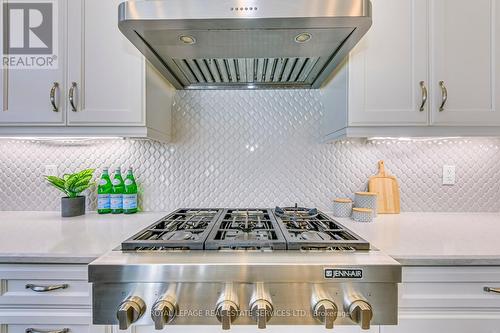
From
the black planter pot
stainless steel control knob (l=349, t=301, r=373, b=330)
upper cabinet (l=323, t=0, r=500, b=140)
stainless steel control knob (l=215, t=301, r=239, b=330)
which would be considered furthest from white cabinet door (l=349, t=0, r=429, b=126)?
the black planter pot

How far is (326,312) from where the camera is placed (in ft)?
2.38

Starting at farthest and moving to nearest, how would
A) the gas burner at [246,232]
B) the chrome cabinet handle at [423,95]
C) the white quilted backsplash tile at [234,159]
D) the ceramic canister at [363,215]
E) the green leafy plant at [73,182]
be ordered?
the white quilted backsplash tile at [234,159] < the green leafy plant at [73,182] < the ceramic canister at [363,215] < the chrome cabinet handle at [423,95] < the gas burner at [246,232]

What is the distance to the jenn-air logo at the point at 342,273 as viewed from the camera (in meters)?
0.77

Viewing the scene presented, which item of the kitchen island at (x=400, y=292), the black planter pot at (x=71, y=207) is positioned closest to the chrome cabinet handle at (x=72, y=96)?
the black planter pot at (x=71, y=207)

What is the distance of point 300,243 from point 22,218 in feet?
4.86

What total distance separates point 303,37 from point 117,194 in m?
1.27

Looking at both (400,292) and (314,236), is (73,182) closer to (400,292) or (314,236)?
(314,236)

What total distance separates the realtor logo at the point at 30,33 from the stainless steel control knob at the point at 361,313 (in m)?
1.59

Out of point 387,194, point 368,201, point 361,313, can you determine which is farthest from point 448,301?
point 387,194

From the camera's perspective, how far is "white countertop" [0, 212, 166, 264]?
895 mm

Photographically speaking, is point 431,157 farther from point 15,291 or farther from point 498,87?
point 15,291

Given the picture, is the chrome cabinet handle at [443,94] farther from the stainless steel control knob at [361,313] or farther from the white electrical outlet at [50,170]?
the white electrical outlet at [50,170]

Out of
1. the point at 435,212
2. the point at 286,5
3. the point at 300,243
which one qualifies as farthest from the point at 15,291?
the point at 435,212

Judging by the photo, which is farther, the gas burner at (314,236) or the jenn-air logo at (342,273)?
the gas burner at (314,236)
